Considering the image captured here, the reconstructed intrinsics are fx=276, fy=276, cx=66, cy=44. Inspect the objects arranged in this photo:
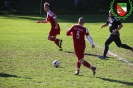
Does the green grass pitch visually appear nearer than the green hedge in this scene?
Yes

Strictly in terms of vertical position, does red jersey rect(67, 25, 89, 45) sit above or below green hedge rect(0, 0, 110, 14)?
above

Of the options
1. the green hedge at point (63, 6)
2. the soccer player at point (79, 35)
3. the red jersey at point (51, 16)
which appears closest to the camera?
the soccer player at point (79, 35)

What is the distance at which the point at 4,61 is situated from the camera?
12.3 metres

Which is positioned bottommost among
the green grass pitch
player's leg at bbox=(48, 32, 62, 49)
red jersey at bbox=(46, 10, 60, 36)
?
the green grass pitch

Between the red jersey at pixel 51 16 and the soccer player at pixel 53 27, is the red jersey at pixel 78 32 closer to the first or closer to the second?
the soccer player at pixel 53 27

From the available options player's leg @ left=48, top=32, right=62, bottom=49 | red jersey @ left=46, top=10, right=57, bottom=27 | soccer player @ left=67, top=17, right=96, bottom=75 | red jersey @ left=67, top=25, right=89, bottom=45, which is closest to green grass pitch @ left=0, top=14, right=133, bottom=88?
player's leg @ left=48, top=32, right=62, bottom=49

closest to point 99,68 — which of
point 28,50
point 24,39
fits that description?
point 28,50

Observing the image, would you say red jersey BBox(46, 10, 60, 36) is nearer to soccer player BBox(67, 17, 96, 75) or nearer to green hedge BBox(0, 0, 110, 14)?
soccer player BBox(67, 17, 96, 75)

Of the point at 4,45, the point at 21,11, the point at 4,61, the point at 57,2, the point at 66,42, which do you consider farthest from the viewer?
the point at 57,2

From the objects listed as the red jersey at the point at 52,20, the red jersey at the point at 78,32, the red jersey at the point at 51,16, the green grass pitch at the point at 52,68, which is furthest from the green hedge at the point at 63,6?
the red jersey at the point at 78,32

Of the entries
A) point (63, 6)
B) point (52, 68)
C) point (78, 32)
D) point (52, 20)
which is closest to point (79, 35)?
point (78, 32)

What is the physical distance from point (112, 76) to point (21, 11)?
102 ft

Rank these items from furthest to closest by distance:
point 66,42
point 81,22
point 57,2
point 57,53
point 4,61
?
point 57,2, point 66,42, point 57,53, point 4,61, point 81,22

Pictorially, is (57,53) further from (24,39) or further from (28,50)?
(24,39)
